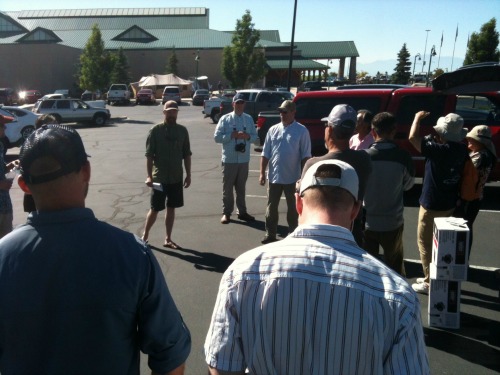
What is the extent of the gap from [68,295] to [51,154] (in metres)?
0.53

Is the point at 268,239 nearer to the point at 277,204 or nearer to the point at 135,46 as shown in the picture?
the point at 277,204

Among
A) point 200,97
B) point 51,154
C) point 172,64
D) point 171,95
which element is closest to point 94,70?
point 171,95

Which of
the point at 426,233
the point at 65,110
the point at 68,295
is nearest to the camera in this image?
the point at 68,295

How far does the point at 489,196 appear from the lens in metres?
9.90

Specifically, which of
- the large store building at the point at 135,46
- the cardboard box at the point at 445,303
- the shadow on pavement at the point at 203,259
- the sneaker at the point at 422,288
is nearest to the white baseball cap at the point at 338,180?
the cardboard box at the point at 445,303

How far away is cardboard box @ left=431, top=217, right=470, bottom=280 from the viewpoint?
14.1 ft

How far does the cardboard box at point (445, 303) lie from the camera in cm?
444

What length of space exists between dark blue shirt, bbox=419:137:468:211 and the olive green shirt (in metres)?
3.13

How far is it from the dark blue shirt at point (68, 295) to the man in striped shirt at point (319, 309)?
1.12 feet

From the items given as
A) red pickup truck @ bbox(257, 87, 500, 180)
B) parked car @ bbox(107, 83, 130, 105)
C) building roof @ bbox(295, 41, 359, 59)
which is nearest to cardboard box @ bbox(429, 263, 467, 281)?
red pickup truck @ bbox(257, 87, 500, 180)

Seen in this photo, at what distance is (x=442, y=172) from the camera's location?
4938mm

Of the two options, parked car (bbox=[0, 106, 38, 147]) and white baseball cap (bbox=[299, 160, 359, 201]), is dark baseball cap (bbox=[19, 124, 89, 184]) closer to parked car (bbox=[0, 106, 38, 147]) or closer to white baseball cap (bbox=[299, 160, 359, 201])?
white baseball cap (bbox=[299, 160, 359, 201])

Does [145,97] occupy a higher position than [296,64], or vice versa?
[296,64]

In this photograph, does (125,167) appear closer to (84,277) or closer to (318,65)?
(84,277)
